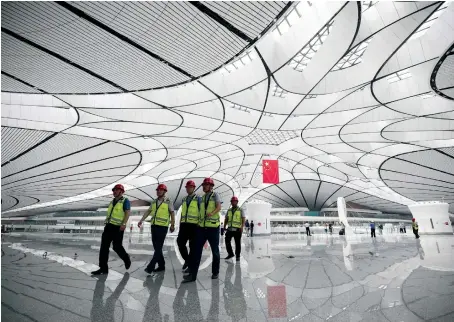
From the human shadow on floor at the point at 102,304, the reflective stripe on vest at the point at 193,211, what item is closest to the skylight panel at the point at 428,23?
the reflective stripe on vest at the point at 193,211

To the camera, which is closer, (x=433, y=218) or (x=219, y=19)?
(x=219, y=19)

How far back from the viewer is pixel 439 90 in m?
14.8

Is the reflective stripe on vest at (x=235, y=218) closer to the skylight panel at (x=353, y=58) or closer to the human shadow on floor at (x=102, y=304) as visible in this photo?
the human shadow on floor at (x=102, y=304)

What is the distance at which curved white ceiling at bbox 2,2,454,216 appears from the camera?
25.4 ft

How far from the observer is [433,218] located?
31922 mm

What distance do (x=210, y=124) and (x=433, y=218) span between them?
1175 inches

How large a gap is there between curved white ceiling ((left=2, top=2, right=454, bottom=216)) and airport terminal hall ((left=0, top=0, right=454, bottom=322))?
0.07 meters

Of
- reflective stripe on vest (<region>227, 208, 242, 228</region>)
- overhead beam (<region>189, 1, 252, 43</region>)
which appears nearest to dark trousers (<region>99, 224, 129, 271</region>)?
reflective stripe on vest (<region>227, 208, 242, 228</region>)

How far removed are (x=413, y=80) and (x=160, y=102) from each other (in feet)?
45.3

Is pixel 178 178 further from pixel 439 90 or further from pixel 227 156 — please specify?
pixel 439 90

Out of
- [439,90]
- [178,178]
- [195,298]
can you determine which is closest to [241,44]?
[195,298]

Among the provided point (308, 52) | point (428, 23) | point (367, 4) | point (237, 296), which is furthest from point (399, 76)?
point (237, 296)

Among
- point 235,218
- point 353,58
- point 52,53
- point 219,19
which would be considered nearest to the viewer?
point 219,19

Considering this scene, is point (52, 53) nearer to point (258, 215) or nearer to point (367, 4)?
point (367, 4)
